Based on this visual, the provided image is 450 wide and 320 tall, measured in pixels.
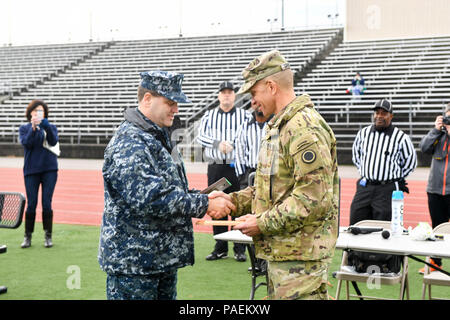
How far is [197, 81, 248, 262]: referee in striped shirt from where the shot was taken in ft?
22.2

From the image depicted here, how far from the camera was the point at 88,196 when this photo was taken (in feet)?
40.5

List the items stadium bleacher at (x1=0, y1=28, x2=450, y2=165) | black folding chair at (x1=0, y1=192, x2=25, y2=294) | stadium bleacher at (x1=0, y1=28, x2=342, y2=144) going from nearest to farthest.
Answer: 1. black folding chair at (x1=0, y1=192, x2=25, y2=294)
2. stadium bleacher at (x1=0, y1=28, x2=450, y2=165)
3. stadium bleacher at (x1=0, y1=28, x2=342, y2=144)

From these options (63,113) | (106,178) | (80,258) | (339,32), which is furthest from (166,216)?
(339,32)

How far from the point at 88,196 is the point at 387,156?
798 centimetres

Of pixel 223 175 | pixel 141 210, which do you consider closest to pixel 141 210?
pixel 141 210

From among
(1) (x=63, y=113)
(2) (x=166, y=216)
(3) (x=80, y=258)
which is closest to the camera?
(2) (x=166, y=216)

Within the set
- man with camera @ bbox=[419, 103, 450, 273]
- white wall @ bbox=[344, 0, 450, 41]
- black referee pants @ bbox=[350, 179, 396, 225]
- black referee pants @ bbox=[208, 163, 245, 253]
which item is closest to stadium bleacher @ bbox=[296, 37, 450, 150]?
white wall @ bbox=[344, 0, 450, 41]

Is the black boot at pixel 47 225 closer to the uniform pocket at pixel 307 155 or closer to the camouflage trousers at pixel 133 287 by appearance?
the camouflage trousers at pixel 133 287

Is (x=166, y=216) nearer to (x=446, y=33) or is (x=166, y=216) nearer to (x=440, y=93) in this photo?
(x=440, y=93)

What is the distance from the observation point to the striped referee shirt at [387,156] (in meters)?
6.02

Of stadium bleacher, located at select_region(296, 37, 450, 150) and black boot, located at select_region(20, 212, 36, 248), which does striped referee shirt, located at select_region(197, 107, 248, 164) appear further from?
stadium bleacher, located at select_region(296, 37, 450, 150)

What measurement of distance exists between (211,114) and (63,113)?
20146 millimetres

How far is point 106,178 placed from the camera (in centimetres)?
279

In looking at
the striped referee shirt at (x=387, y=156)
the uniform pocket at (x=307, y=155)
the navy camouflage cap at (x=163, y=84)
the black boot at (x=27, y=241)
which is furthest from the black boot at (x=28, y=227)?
the uniform pocket at (x=307, y=155)
